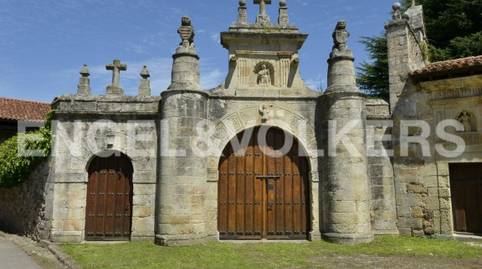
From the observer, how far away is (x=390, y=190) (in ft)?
32.0

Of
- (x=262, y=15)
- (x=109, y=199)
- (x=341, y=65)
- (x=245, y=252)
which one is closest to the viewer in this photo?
(x=245, y=252)

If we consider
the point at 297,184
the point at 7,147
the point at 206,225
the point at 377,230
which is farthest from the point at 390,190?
the point at 7,147

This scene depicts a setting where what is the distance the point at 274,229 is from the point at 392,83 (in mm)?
4761

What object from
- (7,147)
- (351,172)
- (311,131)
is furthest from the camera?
(7,147)

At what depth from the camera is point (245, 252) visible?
26.0ft

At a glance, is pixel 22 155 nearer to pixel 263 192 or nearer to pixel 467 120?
pixel 263 192

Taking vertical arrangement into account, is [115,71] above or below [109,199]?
above

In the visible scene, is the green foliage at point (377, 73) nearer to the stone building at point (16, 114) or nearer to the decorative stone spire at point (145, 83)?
the decorative stone spire at point (145, 83)

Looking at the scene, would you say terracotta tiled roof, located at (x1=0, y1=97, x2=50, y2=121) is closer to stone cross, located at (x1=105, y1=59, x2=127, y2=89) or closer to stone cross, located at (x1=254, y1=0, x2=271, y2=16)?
stone cross, located at (x1=105, y1=59, x2=127, y2=89)

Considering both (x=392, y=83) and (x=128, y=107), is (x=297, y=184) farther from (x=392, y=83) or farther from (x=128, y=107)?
(x=128, y=107)

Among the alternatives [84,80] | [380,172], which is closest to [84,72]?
[84,80]

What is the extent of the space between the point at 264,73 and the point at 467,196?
5580 millimetres

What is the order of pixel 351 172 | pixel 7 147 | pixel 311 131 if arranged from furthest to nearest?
1. pixel 7 147
2. pixel 311 131
3. pixel 351 172

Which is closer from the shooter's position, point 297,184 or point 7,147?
point 297,184
